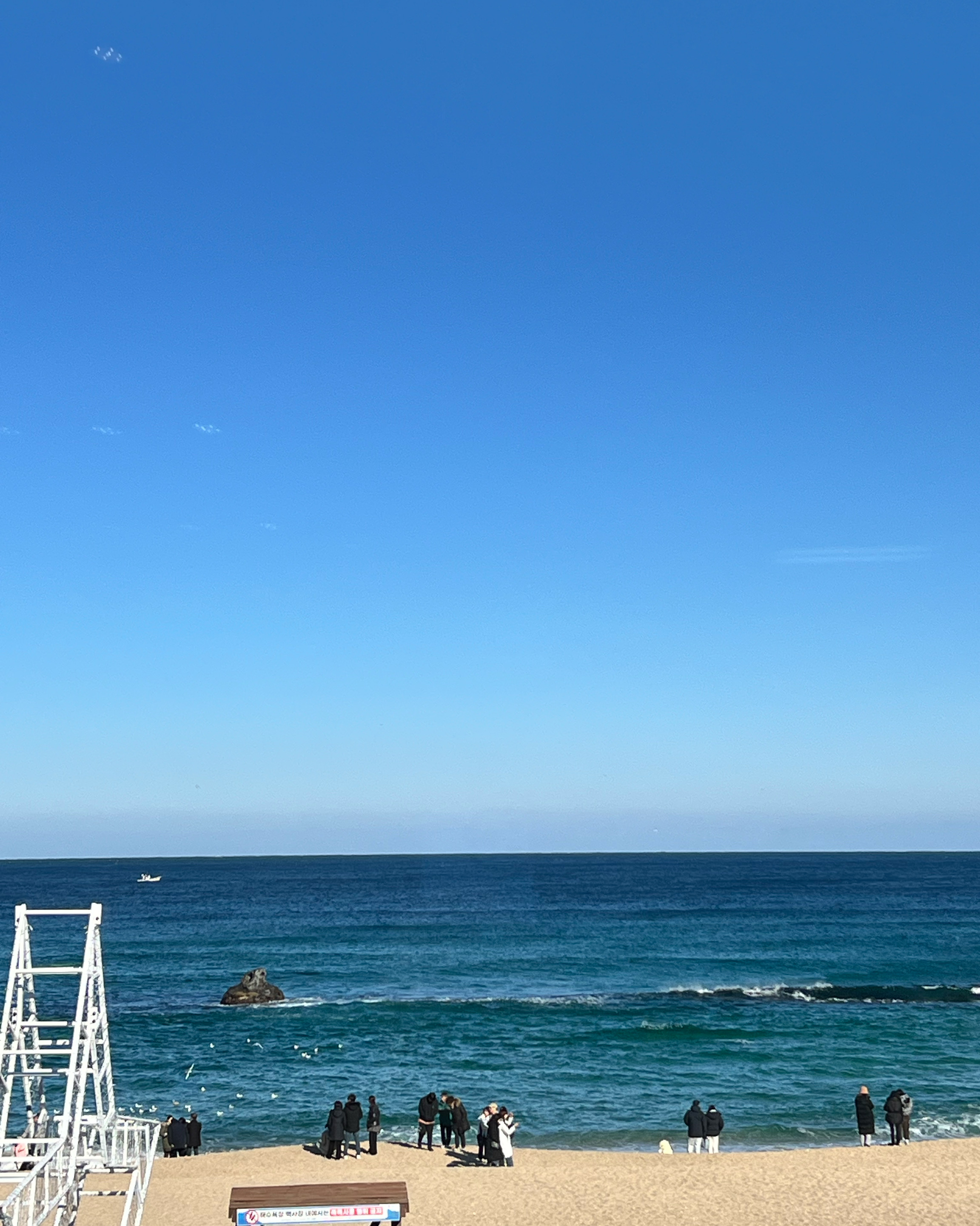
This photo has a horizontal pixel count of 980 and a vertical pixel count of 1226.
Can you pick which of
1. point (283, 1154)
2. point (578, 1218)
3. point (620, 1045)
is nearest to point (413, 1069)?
point (620, 1045)

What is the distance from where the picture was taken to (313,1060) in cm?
3553

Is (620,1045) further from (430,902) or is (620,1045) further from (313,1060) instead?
(430,902)

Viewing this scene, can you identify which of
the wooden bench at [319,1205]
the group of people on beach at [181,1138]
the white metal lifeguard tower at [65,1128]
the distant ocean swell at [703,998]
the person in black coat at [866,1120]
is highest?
the white metal lifeguard tower at [65,1128]

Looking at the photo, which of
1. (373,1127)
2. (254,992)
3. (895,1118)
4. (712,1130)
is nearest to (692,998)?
(254,992)

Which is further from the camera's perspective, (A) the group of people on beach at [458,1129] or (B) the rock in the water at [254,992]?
(B) the rock in the water at [254,992]

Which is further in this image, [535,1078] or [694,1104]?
[535,1078]

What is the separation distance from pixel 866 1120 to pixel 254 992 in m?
28.5

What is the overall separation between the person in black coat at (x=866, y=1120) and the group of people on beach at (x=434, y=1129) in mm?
7756

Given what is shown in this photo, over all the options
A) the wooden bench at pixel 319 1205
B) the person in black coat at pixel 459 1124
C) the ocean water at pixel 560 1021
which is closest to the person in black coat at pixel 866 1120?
the ocean water at pixel 560 1021

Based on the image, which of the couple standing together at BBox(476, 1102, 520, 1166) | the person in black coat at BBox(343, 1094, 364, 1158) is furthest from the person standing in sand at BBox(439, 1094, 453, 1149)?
the person in black coat at BBox(343, 1094, 364, 1158)

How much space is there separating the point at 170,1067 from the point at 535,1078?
11504mm

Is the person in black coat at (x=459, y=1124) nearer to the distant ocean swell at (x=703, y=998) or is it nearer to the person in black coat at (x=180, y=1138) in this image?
Answer: the person in black coat at (x=180, y=1138)

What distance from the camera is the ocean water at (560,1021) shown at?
96.8 ft

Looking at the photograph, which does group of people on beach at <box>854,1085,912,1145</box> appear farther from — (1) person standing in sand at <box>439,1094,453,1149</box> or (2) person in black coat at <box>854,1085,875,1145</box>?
(1) person standing in sand at <box>439,1094,453,1149</box>
